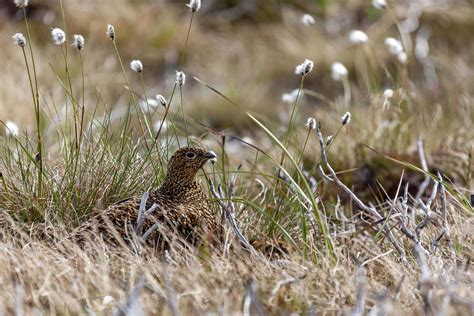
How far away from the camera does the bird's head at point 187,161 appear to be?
3.85m

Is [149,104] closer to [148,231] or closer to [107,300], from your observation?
[148,231]

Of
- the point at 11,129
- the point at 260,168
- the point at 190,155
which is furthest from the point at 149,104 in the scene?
the point at 190,155

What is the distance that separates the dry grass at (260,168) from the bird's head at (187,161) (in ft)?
0.35

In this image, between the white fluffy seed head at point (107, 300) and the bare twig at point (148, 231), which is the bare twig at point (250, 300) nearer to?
the white fluffy seed head at point (107, 300)

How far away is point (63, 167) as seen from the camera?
416 cm

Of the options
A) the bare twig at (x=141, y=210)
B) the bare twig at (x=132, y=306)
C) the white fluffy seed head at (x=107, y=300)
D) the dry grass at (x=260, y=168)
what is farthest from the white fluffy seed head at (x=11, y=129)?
the bare twig at (x=132, y=306)

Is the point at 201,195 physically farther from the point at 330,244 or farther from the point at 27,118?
the point at 27,118

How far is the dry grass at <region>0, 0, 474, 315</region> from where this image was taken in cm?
309

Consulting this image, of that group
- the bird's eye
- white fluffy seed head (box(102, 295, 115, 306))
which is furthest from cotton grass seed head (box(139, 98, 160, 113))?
white fluffy seed head (box(102, 295, 115, 306))

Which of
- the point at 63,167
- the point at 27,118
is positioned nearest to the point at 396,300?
the point at 63,167

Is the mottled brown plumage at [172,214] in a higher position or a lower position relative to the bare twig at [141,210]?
lower

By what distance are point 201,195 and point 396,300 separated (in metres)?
1.07

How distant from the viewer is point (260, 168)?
17.8 feet

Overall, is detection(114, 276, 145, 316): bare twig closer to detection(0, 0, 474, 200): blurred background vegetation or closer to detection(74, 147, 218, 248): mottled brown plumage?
detection(74, 147, 218, 248): mottled brown plumage
